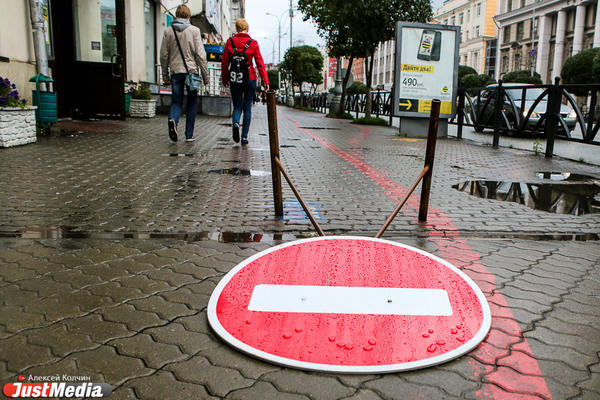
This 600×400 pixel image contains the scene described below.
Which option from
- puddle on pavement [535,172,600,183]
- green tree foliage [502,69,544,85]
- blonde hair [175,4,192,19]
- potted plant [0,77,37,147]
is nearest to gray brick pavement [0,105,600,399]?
puddle on pavement [535,172,600,183]

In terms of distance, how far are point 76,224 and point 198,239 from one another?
1.09 meters

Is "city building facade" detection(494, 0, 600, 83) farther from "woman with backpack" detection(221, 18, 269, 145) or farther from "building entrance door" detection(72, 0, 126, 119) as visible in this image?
"woman with backpack" detection(221, 18, 269, 145)

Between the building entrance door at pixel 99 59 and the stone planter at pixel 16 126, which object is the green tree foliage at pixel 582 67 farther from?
the stone planter at pixel 16 126

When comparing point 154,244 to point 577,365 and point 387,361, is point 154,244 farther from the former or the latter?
point 577,365

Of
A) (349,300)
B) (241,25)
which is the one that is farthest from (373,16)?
(349,300)

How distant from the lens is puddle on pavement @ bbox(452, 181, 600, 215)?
530cm

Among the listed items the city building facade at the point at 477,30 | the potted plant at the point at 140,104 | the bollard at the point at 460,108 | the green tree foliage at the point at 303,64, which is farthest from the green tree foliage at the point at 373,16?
the city building facade at the point at 477,30

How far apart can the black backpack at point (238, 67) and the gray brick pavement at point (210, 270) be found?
94.1 inches

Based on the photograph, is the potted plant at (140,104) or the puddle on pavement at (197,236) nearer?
the puddle on pavement at (197,236)

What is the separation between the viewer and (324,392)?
192 cm

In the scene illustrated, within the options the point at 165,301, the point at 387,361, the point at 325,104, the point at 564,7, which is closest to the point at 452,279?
the point at 387,361

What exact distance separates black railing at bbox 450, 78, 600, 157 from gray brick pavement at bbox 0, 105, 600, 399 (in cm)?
288

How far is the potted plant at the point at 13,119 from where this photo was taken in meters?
7.93

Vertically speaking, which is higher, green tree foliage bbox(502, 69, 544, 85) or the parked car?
green tree foliage bbox(502, 69, 544, 85)
